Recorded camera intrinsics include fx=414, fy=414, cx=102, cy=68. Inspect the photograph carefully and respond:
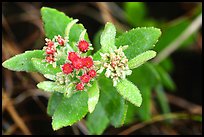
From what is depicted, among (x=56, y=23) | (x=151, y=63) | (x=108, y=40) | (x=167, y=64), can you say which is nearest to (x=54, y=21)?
(x=56, y=23)

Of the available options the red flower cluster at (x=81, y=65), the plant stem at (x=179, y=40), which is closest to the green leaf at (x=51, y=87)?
the red flower cluster at (x=81, y=65)

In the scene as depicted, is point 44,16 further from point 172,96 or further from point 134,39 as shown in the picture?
point 172,96

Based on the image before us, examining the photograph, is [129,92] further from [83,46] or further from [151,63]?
[151,63]

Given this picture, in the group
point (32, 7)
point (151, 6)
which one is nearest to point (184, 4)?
point (151, 6)

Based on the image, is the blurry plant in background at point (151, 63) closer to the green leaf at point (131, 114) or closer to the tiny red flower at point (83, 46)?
the green leaf at point (131, 114)

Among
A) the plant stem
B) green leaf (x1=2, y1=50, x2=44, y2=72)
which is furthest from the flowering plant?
the plant stem
